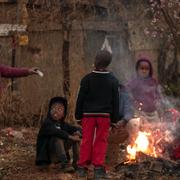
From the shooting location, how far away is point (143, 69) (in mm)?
9172

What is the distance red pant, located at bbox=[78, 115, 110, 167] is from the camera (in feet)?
25.3

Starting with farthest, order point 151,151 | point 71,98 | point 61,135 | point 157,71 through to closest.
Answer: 1. point 157,71
2. point 71,98
3. point 151,151
4. point 61,135

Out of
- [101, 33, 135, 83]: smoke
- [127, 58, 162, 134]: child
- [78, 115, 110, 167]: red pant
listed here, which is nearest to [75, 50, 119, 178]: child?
[78, 115, 110, 167]: red pant

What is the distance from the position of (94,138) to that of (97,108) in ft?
1.41

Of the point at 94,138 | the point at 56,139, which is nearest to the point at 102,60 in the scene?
the point at 94,138

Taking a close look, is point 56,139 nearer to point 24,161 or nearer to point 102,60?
point 24,161

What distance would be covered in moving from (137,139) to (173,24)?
→ 5403mm

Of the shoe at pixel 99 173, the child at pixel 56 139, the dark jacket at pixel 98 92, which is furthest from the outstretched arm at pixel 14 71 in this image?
the shoe at pixel 99 173

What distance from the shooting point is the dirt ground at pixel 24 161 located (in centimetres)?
798

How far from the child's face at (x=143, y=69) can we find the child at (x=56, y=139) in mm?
1452

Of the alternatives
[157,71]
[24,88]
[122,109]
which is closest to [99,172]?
[122,109]

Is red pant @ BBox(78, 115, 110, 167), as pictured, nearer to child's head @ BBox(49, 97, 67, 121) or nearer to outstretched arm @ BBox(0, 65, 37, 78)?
child's head @ BBox(49, 97, 67, 121)

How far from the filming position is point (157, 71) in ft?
52.2

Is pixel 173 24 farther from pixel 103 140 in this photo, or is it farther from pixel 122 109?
pixel 103 140
